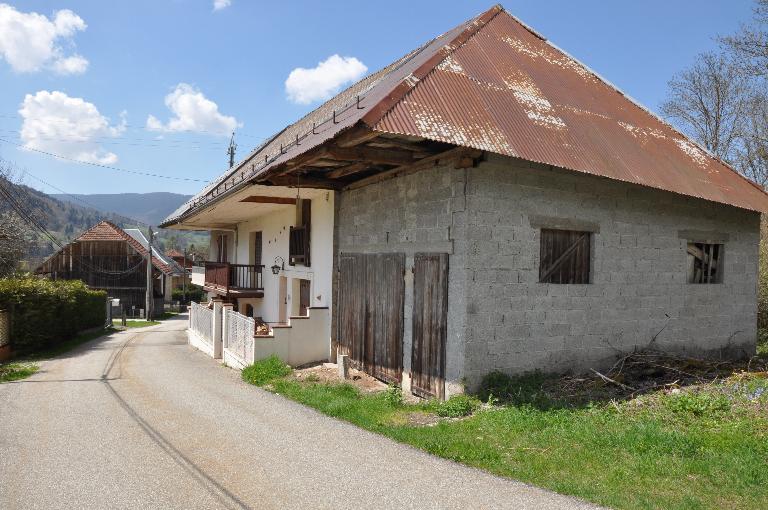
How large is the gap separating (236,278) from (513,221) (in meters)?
13.3

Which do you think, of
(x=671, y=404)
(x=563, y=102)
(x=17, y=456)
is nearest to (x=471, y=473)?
(x=671, y=404)

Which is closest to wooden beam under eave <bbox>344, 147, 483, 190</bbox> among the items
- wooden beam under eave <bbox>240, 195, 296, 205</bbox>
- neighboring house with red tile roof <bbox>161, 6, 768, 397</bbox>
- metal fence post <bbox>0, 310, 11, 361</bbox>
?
neighboring house with red tile roof <bbox>161, 6, 768, 397</bbox>

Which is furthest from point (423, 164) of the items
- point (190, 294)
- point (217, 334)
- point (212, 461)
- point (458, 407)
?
point (190, 294)

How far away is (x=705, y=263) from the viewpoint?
1133cm

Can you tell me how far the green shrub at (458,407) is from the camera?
25.5 ft

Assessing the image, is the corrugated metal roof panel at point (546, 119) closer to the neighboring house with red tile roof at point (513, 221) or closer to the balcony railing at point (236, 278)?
the neighboring house with red tile roof at point (513, 221)

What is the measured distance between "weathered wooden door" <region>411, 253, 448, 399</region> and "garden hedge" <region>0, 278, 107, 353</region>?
1384 cm

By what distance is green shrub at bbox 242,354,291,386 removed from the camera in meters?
11.0

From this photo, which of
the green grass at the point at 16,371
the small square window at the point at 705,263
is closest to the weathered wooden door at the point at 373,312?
the small square window at the point at 705,263

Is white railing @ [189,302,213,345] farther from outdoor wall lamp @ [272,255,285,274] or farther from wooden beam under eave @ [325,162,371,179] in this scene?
wooden beam under eave @ [325,162,371,179]

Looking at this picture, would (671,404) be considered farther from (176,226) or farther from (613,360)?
(176,226)

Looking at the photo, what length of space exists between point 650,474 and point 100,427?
6892 mm

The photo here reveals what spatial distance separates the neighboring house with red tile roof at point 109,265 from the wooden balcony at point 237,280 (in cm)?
2867

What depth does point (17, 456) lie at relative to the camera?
6328mm
